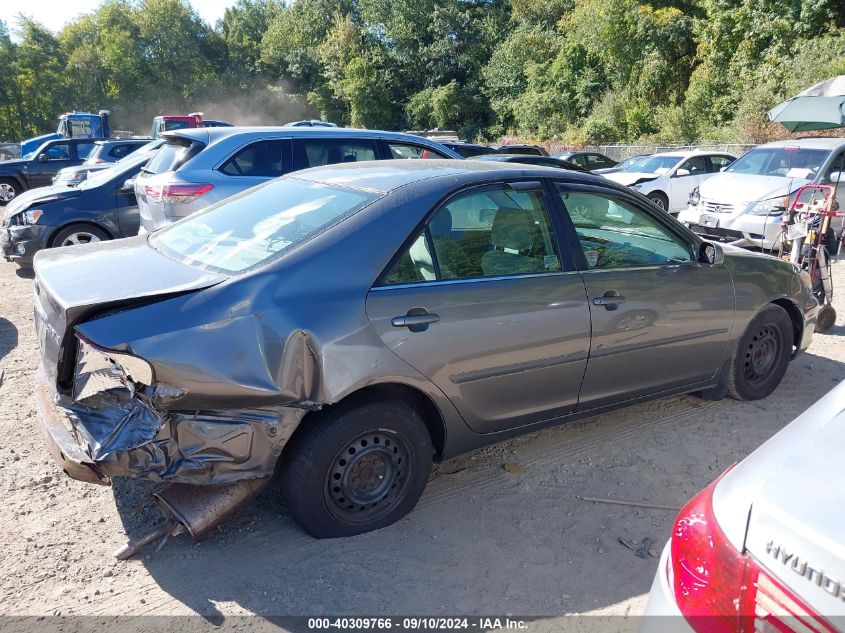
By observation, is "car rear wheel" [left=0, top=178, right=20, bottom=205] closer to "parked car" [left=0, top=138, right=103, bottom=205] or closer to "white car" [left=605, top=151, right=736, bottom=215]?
"parked car" [left=0, top=138, right=103, bottom=205]

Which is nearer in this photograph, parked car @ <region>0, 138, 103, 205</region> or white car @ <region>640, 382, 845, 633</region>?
white car @ <region>640, 382, 845, 633</region>

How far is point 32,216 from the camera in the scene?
778cm

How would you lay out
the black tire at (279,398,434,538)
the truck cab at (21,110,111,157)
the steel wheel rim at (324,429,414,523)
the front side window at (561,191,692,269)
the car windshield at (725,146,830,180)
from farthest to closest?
the truck cab at (21,110,111,157) < the car windshield at (725,146,830,180) < the front side window at (561,191,692,269) < the steel wheel rim at (324,429,414,523) < the black tire at (279,398,434,538)

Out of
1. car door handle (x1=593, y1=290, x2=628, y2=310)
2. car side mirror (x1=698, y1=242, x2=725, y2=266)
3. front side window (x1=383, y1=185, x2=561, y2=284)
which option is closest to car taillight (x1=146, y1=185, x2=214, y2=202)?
front side window (x1=383, y1=185, x2=561, y2=284)

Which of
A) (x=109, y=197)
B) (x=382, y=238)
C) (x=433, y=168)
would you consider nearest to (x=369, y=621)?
(x=382, y=238)

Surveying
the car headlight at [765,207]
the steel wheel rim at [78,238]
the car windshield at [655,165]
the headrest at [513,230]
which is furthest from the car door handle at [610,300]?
the car windshield at [655,165]

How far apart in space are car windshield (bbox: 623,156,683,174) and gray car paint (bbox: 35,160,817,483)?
11.4 metres

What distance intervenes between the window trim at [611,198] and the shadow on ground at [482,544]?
1.13m

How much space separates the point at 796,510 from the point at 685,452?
2.66 meters

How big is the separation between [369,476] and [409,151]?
17.5ft

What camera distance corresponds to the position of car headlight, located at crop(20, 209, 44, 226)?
7766 millimetres

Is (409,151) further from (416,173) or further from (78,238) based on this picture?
(416,173)

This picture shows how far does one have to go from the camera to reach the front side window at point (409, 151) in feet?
24.7

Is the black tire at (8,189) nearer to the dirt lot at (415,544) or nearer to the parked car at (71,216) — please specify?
the parked car at (71,216)
